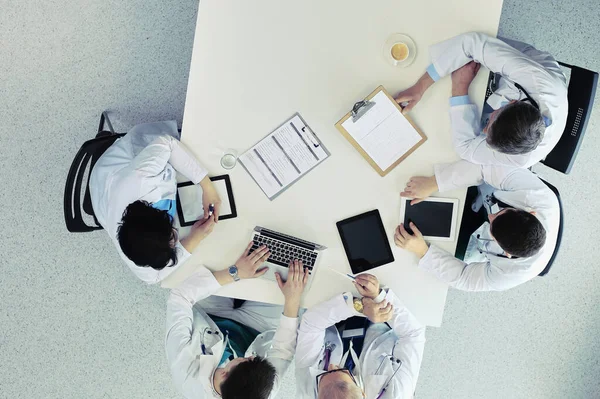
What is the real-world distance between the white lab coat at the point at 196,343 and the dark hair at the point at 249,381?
0.13 metres

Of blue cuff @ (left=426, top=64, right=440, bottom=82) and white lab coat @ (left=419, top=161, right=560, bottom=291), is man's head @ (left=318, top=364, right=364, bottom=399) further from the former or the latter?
blue cuff @ (left=426, top=64, right=440, bottom=82)

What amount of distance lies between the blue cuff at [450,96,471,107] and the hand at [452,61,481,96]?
0.02 metres

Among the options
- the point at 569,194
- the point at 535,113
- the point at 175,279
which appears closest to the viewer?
the point at 535,113

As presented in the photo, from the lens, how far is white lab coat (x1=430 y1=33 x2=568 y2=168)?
154cm

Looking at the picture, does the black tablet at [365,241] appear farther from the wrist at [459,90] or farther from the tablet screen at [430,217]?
the wrist at [459,90]

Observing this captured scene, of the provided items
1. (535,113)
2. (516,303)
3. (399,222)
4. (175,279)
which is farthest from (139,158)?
(516,303)

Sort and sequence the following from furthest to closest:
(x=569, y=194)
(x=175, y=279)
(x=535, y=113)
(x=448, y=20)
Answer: (x=569, y=194) < (x=175, y=279) < (x=448, y=20) < (x=535, y=113)

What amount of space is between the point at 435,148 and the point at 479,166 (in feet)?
0.55

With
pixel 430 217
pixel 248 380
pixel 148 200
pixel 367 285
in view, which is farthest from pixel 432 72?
pixel 248 380

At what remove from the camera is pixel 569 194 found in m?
2.32

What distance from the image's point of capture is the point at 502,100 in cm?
169

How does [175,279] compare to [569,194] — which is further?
[569,194]

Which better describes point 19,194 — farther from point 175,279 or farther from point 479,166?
point 479,166

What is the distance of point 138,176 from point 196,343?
26.9 inches
